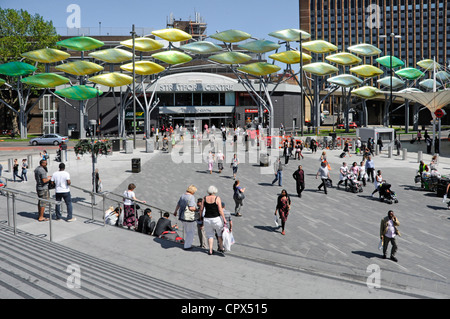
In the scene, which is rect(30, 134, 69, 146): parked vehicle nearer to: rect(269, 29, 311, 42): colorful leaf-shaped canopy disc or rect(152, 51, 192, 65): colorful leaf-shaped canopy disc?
rect(152, 51, 192, 65): colorful leaf-shaped canopy disc

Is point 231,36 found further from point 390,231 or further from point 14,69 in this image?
point 390,231

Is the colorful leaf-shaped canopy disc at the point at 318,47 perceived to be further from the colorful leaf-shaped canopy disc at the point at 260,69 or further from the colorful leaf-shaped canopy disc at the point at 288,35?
the colorful leaf-shaped canopy disc at the point at 260,69

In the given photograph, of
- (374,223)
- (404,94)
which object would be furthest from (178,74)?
(374,223)

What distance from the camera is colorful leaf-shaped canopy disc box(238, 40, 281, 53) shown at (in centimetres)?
5484

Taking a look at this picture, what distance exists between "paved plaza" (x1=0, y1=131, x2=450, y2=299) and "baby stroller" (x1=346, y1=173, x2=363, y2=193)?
27 cm

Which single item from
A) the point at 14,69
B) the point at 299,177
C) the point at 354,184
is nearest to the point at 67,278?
the point at 299,177

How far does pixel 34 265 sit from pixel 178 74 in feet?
202

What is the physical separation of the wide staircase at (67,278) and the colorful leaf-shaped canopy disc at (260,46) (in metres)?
48.8

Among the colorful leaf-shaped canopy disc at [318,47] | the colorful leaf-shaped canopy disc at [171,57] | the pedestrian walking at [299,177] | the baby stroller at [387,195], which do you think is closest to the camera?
the baby stroller at [387,195]

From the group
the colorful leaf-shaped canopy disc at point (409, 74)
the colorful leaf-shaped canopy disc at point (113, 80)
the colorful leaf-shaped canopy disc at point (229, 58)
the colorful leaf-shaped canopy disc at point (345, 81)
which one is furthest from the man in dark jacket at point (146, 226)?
the colorful leaf-shaped canopy disc at point (409, 74)

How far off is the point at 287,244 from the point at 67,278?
663cm

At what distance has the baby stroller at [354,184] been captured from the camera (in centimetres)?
1983

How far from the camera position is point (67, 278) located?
7.37 meters

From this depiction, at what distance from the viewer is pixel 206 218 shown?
927 centimetres
